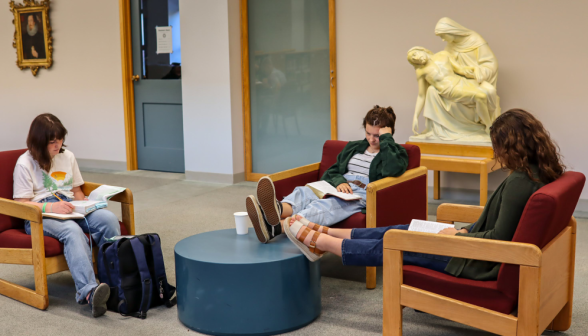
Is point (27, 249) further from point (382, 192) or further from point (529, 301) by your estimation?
point (529, 301)

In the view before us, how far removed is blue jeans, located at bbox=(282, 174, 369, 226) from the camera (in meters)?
2.91

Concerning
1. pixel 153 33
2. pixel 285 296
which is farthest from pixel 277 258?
pixel 153 33

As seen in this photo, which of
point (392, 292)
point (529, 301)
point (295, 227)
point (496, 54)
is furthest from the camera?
point (496, 54)

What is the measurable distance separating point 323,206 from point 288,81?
3.08 metres

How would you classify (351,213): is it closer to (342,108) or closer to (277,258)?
(277,258)

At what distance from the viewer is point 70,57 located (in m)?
7.13

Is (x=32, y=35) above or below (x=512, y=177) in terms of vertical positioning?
above

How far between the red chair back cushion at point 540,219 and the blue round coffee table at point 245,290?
85 centimetres

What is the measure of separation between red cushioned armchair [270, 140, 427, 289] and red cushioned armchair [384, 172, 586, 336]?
718mm

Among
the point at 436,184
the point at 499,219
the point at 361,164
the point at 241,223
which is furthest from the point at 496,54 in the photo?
the point at 499,219

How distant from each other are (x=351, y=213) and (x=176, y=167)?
4.05 meters

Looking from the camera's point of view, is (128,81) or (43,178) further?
(128,81)

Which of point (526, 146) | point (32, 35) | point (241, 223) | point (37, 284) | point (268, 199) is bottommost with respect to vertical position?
point (37, 284)

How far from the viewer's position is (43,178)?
300 centimetres
